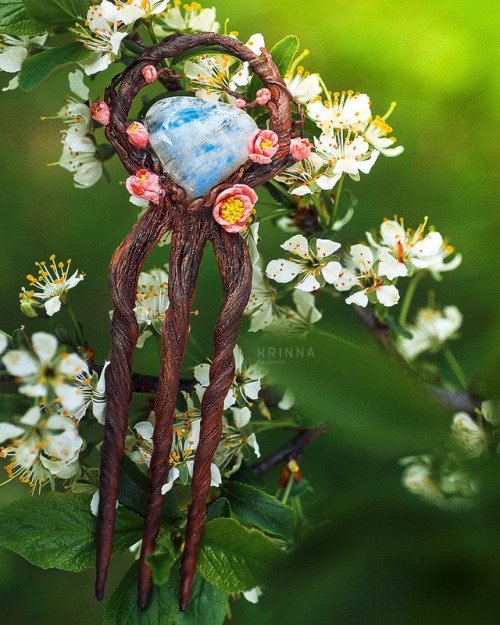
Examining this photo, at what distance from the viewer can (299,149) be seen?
1.30 ft

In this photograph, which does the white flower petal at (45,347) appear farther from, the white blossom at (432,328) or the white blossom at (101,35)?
the white blossom at (432,328)

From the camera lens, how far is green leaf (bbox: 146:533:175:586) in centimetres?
34

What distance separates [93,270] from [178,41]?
372 mm

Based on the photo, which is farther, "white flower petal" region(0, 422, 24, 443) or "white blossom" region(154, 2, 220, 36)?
"white blossom" region(154, 2, 220, 36)

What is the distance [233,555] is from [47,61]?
1.09 ft

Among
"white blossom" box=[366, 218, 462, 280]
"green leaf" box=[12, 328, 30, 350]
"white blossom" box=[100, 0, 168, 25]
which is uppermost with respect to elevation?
"white blossom" box=[100, 0, 168, 25]

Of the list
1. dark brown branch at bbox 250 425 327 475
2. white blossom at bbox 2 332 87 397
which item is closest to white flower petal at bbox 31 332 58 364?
white blossom at bbox 2 332 87 397

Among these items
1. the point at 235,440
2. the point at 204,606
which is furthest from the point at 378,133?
the point at 204,606

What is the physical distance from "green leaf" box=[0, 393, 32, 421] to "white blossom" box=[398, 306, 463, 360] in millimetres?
405

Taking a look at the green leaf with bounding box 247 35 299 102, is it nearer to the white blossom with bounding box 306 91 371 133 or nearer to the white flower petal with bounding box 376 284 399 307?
the white blossom with bounding box 306 91 371 133

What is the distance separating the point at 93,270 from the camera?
2.35 ft

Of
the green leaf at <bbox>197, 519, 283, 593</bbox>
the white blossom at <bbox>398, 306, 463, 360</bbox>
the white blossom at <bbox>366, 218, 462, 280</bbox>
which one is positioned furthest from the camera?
the white blossom at <bbox>398, 306, 463, 360</bbox>

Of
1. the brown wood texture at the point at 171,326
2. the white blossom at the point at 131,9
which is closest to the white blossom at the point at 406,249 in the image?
the brown wood texture at the point at 171,326

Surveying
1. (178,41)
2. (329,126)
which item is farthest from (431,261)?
(178,41)
